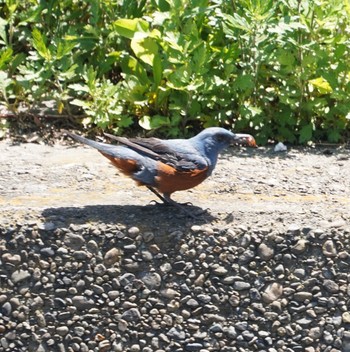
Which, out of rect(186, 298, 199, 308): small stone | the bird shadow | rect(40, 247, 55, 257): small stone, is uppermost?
the bird shadow

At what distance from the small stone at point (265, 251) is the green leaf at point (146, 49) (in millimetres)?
1773

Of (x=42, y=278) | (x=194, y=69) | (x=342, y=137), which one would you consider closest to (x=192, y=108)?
→ (x=194, y=69)

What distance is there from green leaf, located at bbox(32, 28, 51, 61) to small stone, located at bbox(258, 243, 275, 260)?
2028 mm

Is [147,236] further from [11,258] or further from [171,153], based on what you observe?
[11,258]

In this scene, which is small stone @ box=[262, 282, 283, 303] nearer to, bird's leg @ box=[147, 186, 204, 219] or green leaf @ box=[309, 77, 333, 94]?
bird's leg @ box=[147, 186, 204, 219]

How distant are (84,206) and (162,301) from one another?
2.10 ft

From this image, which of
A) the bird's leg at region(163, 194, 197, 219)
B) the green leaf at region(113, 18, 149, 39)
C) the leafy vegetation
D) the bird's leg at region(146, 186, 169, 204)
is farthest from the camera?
the green leaf at region(113, 18, 149, 39)

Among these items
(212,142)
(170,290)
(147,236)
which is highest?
(212,142)

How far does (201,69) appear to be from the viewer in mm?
6012

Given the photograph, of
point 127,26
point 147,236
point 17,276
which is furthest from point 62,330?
point 127,26

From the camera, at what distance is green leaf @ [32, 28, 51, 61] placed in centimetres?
617

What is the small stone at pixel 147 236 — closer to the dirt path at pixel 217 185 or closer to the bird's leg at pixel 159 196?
the dirt path at pixel 217 185

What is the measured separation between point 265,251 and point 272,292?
196 mm

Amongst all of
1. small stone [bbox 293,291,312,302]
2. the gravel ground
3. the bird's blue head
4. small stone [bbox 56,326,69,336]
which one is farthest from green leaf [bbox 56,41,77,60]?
small stone [bbox 293,291,312,302]
